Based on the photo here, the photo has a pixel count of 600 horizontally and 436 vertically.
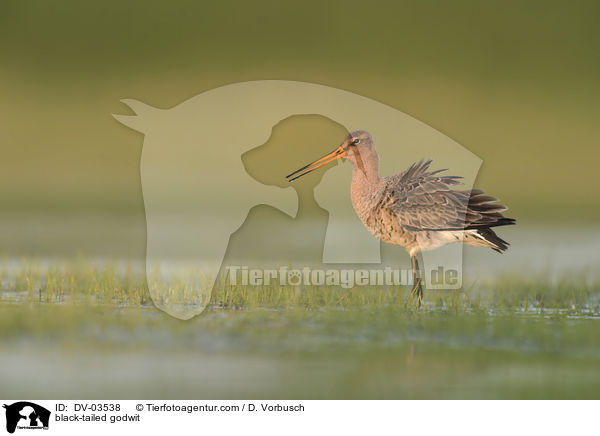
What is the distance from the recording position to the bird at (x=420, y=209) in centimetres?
558

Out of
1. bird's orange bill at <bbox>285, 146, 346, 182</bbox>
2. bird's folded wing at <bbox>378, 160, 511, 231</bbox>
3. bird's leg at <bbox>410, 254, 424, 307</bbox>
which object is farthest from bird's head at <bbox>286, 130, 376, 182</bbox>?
bird's leg at <bbox>410, 254, 424, 307</bbox>

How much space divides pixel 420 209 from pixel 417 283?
0.50 metres

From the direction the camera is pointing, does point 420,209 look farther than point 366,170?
No

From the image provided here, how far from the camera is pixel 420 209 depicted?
18.4 ft

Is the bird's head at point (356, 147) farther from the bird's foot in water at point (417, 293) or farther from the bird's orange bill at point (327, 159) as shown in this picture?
the bird's foot in water at point (417, 293)

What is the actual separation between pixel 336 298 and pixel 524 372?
1453 millimetres

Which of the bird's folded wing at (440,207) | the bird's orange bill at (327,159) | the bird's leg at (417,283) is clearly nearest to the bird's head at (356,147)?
the bird's orange bill at (327,159)

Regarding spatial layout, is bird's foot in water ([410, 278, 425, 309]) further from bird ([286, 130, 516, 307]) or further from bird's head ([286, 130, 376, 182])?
bird's head ([286, 130, 376, 182])

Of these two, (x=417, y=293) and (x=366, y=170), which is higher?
(x=366, y=170)
